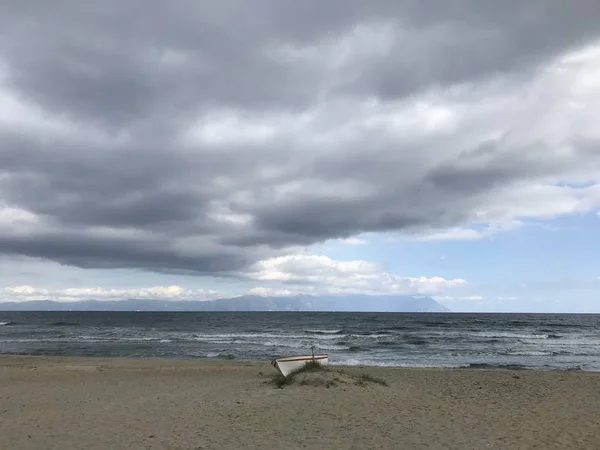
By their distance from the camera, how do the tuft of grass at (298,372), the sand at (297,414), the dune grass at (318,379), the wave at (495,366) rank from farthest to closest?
the wave at (495,366)
the tuft of grass at (298,372)
the dune grass at (318,379)
the sand at (297,414)

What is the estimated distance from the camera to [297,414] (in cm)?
1030

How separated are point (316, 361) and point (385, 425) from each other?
649 cm

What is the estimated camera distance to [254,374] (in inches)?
766

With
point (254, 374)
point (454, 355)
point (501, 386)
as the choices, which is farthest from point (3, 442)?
point (454, 355)

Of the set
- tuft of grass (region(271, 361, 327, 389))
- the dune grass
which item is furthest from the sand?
tuft of grass (region(271, 361, 327, 389))

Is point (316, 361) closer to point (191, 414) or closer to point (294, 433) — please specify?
point (191, 414)

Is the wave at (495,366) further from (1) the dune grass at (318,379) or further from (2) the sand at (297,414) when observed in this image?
(1) the dune grass at (318,379)

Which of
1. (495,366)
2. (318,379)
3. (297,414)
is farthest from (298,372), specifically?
(495,366)

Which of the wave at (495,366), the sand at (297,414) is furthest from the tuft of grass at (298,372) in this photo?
the wave at (495,366)

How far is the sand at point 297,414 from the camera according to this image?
8.28 metres

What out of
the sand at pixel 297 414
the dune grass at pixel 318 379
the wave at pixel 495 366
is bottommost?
the wave at pixel 495 366

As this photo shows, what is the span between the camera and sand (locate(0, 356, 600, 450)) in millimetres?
8281

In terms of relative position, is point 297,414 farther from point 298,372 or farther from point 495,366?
point 495,366

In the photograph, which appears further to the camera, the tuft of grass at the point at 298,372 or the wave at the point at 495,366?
the wave at the point at 495,366
